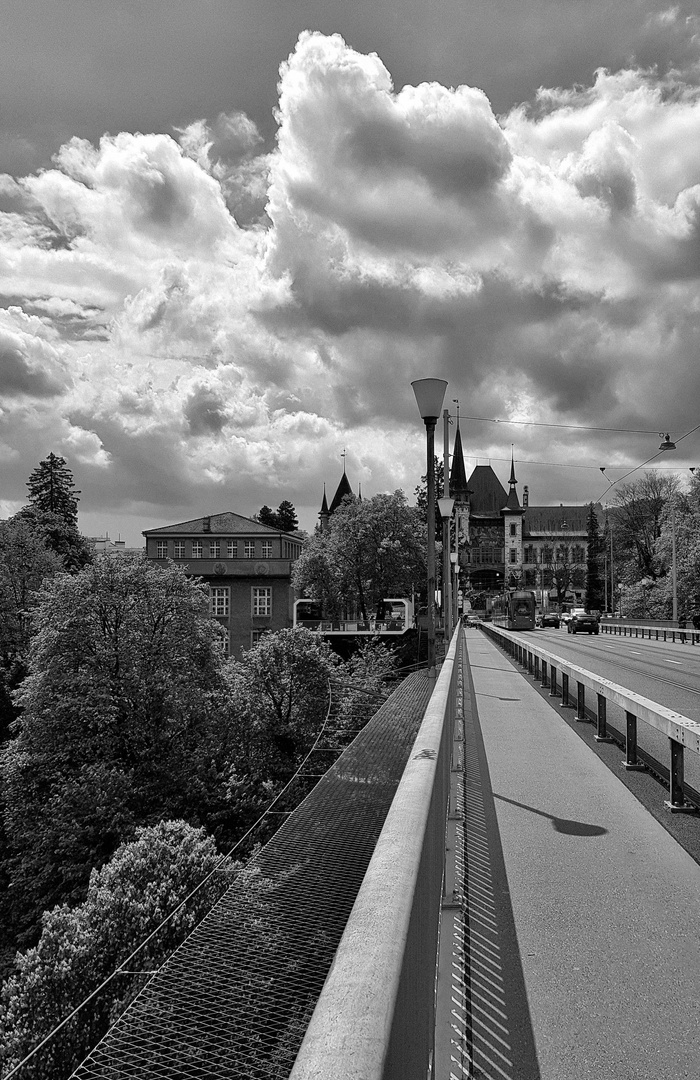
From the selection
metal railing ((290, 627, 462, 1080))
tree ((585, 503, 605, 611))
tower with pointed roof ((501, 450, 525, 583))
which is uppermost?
tower with pointed roof ((501, 450, 525, 583))

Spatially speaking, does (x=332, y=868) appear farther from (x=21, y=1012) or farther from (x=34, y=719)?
(x=34, y=719)

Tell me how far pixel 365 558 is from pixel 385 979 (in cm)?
6668

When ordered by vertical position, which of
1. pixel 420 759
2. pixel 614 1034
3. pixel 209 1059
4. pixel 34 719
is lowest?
pixel 34 719

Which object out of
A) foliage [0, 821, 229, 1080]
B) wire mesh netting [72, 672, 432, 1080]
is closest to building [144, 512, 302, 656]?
foliage [0, 821, 229, 1080]

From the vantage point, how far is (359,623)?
5925cm

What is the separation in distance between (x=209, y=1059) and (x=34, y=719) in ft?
95.8

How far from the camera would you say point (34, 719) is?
29.1 m

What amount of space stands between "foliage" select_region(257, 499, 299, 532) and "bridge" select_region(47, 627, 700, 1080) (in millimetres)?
147851

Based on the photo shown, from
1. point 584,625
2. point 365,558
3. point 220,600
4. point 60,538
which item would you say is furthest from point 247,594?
point 584,625

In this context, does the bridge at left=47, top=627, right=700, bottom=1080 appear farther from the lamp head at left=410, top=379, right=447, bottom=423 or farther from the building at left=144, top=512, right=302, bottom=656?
the building at left=144, top=512, right=302, bottom=656

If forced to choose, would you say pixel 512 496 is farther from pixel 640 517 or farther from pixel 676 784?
pixel 676 784

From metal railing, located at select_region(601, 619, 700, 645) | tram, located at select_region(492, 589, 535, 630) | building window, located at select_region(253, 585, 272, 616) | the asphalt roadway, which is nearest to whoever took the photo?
the asphalt roadway

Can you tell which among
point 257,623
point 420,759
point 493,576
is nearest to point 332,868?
point 420,759

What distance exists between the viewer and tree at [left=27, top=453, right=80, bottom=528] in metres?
84.7
